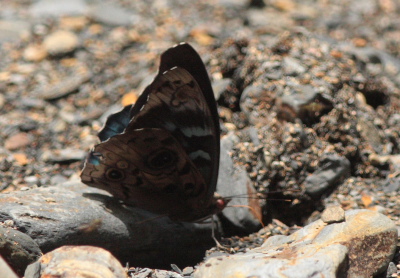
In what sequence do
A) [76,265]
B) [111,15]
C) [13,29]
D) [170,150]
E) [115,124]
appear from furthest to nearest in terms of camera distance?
[111,15] < [13,29] < [115,124] < [170,150] < [76,265]

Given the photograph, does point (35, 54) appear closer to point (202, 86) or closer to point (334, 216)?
point (202, 86)

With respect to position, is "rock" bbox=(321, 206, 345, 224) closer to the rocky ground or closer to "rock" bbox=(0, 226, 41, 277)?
the rocky ground

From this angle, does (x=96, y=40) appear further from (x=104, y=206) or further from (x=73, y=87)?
(x=104, y=206)

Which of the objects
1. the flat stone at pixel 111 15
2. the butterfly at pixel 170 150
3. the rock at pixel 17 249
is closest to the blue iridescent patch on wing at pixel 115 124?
the butterfly at pixel 170 150

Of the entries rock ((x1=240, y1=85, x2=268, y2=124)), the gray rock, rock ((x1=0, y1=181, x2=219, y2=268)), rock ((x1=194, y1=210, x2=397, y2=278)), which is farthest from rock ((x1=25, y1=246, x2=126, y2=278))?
the gray rock

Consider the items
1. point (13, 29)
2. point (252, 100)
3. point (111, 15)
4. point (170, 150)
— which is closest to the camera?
point (170, 150)

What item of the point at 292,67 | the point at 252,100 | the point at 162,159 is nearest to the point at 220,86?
the point at 252,100

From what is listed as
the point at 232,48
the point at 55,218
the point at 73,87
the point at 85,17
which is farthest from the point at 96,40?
the point at 55,218
